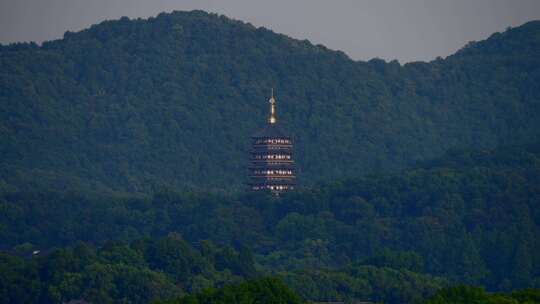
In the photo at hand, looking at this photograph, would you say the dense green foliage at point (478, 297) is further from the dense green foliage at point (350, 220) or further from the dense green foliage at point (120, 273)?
the dense green foliage at point (350, 220)

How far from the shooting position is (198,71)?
186m

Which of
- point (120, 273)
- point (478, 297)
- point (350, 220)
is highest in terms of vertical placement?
point (350, 220)

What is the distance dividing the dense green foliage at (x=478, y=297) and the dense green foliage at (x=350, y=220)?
37.2m

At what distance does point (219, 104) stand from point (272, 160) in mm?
40716

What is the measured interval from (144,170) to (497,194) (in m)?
40.7

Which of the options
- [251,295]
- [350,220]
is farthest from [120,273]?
[350,220]

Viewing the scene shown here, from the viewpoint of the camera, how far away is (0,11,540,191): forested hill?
17012cm

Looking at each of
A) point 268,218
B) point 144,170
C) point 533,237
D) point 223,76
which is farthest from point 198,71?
point 533,237

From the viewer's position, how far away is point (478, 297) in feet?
274

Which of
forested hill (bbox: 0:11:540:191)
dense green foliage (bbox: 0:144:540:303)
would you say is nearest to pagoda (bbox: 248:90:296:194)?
dense green foliage (bbox: 0:144:540:303)

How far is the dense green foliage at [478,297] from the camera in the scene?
80.6 m

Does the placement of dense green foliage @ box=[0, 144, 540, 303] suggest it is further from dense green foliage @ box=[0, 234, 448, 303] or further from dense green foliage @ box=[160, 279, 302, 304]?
dense green foliage @ box=[160, 279, 302, 304]

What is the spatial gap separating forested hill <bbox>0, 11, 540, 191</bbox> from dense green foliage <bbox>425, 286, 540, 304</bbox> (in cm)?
7383

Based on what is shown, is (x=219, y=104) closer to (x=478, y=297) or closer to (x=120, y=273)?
(x=120, y=273)
